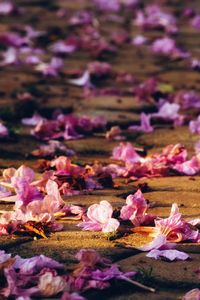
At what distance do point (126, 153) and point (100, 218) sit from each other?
106 cm

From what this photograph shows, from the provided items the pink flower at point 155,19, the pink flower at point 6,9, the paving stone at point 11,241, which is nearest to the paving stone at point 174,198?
the paving stone at point 11,241

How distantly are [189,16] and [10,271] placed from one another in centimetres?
528

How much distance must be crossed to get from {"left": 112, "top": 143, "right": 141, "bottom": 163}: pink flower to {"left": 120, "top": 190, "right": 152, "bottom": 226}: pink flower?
906 millimetres

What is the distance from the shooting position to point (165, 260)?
2.92 metres

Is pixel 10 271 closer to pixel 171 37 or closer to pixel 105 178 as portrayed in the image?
pixel 105 178

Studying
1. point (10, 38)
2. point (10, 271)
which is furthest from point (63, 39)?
point (10, 271)

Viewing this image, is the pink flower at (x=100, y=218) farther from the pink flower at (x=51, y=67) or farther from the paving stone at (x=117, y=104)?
the pink flower at (x=51, y=67)

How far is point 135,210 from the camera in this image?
325 cm

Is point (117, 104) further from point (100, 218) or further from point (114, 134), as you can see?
point (100, 218)

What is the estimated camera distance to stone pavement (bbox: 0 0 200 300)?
286cm

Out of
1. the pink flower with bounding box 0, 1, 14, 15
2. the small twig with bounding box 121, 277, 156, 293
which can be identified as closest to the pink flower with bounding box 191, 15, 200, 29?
the pink flower with bounding box 0, 1, 14, 15

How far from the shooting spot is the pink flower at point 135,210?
3.23 meters

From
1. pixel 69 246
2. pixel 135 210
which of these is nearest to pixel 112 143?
pixel 135 210

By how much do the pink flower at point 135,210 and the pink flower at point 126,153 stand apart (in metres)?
0.91
